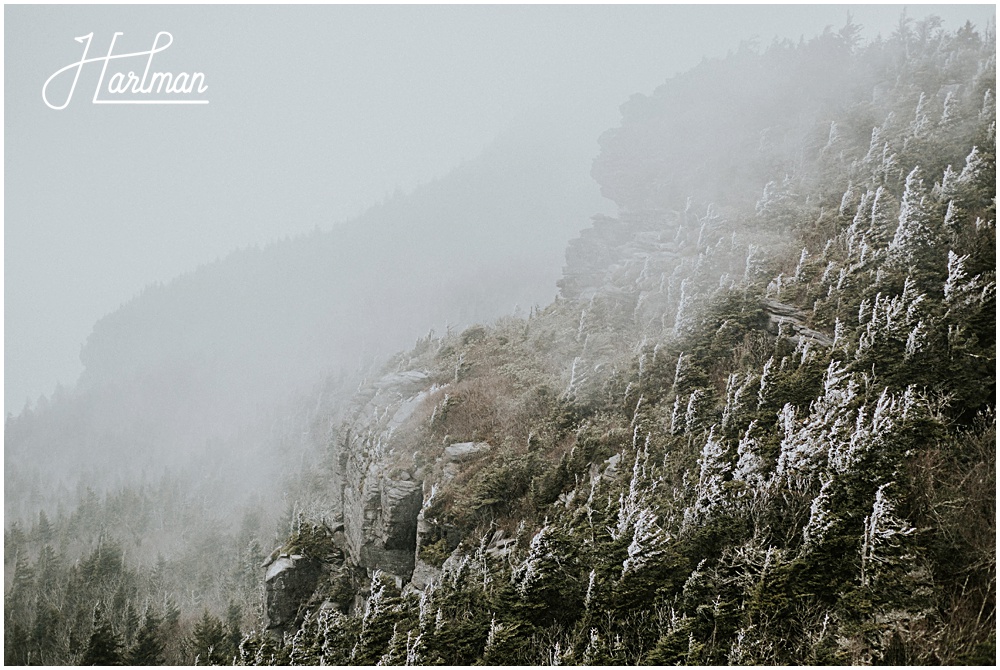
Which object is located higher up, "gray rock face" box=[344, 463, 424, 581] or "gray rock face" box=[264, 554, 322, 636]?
"gray rock face" box=[344, 463, 424, 581]

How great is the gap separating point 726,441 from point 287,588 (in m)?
7.64

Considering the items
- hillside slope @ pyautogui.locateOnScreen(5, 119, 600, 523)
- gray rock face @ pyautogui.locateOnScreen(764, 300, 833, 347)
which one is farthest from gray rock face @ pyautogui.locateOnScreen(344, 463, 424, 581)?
hillside slope @ pyautogui.locateOnScreen(5, 119, 600, 523)

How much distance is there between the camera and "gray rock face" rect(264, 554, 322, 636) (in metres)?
7.89

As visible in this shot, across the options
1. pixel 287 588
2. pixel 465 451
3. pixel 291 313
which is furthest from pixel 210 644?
pixel 291 313

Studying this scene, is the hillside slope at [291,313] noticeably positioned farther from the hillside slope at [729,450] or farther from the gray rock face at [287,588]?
the gray rock face at [287,588]

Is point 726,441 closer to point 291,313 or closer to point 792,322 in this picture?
point 792,322

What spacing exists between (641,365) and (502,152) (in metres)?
56.5

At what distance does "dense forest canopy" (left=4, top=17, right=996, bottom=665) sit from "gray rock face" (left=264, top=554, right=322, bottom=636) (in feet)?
0.19

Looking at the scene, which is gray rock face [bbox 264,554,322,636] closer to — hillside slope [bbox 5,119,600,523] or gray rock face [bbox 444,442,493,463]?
gray rock face [bbox 444,442,493,463]

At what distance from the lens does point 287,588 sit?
8.08 m

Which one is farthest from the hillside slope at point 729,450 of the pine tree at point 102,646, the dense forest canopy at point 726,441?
the pine tree at point 102,646

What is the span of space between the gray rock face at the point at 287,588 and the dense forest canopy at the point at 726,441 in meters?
0.06

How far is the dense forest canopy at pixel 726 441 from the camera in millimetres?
4027

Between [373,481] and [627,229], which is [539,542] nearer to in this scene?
[373,481]
